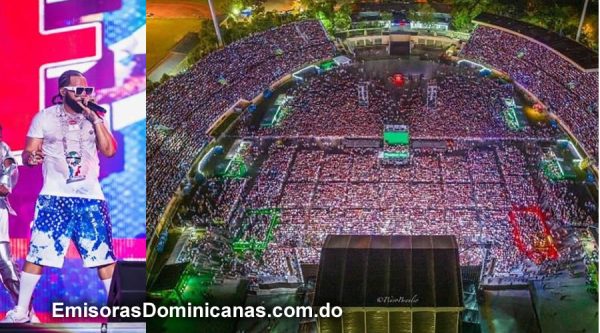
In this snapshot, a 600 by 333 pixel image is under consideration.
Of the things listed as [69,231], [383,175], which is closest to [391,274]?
[383,175]

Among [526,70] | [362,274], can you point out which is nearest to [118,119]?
[362,274]

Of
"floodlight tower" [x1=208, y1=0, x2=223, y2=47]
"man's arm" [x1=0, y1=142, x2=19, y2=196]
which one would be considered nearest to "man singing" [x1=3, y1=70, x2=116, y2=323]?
"man's arm" [x1=0, y1=142, x2=19, y2=196]

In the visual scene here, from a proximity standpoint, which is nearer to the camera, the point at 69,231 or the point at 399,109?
the point at 69,231

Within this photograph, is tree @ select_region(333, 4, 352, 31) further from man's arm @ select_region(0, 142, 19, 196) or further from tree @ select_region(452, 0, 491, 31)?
man's arm @ select_region(0, 142, 19, 196)

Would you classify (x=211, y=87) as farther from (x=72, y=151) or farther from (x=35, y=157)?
(x=35, y=157)

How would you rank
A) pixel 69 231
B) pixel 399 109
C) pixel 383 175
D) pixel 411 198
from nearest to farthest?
pixel 69 231 < pixel 411 198 < pixel 383 175 < pixel 399 109

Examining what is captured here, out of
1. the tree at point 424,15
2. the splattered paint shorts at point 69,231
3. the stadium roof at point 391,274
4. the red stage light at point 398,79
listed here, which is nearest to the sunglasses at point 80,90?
the splattered paint shorts at point 69,231

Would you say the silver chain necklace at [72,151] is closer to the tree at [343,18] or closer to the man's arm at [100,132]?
the man's arm at [100,132]
